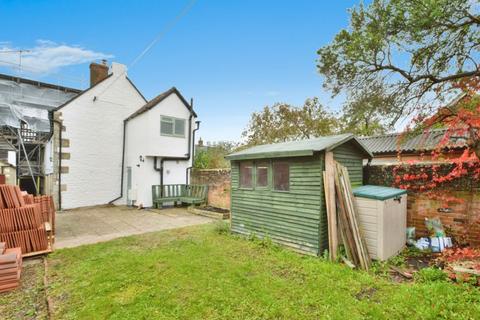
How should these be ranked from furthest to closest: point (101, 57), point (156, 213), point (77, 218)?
point (101, 57)
point (156, 213)
point (77, 218)

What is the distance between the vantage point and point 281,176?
6.27 m

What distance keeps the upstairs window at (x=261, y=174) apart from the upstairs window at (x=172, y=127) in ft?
25.1

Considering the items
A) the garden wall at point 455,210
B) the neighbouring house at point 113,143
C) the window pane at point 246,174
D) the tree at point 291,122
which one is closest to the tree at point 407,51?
the garden wall at point 455,210

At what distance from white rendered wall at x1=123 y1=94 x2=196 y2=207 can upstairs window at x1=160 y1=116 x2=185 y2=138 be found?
0.19 metres

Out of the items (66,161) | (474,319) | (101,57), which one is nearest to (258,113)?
(101,57)

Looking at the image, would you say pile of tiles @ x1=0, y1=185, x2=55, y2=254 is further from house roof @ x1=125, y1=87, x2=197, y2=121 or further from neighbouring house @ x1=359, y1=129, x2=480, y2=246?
neighbouring house @ x1=359, y1=129, x2=480, y2=246

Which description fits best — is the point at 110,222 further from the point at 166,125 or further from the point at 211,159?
the point at 211,159

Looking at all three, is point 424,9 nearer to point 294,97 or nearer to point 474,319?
point 474,319

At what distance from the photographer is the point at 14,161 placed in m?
12.9

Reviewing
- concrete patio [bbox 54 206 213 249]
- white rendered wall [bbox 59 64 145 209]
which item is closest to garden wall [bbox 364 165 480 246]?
concrete patio [bbox 54 206 213 249]

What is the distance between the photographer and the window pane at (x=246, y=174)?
279 inches

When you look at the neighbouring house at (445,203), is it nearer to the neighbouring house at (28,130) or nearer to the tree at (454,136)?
the tree at (454,136)

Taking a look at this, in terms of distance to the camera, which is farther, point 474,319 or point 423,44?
point 423,44

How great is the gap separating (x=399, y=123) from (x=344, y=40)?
2.31 meters
